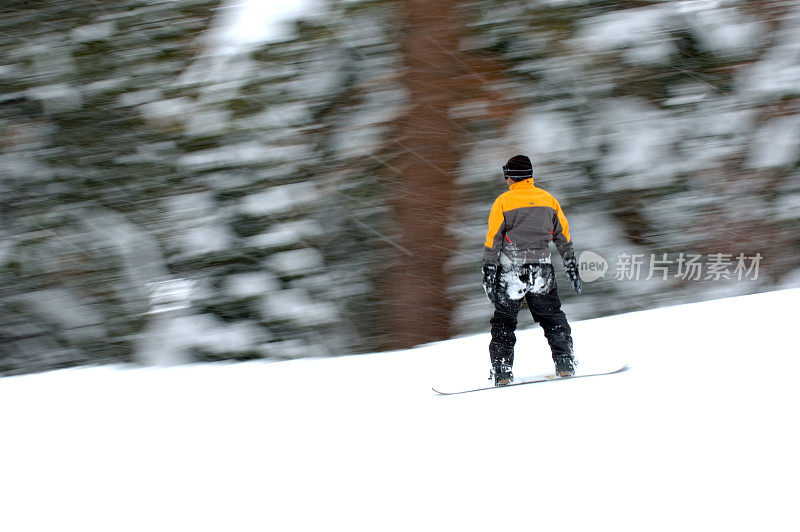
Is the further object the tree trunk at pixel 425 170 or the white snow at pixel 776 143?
the white snow at pixel 776 143

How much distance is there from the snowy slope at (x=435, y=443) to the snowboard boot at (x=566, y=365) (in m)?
0.14

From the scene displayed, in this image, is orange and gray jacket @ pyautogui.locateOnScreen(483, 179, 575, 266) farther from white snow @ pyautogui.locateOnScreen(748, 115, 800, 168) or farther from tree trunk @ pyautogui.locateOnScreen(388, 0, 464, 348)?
white snow @ pyautogui.locateOnScreen(748, 115, 800, 168)

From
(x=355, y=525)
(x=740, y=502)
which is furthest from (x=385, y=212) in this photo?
(x=740, y=502)

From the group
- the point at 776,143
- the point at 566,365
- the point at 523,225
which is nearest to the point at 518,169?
the point at 523,225

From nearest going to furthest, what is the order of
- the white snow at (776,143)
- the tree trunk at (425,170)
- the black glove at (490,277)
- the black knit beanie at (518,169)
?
the black knit beanie at (518,169) → the black glove at (490,277) → the tree trunk at (425,170) → the white snow at (776,143)

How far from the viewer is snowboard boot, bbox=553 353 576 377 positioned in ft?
13.1

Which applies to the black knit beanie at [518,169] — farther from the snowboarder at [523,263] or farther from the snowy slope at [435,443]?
the snowy slope at [435,443]

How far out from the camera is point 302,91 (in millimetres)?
5191

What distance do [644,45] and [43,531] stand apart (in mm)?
5498

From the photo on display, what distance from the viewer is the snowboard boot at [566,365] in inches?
157

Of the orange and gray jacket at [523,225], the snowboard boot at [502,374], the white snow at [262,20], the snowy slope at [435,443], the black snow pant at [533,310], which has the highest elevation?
the white snow at [262,20]

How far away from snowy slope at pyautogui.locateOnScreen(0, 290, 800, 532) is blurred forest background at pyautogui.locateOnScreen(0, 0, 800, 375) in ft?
2.31

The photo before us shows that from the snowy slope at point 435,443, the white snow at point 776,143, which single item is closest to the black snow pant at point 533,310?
the snowy slope at point 435,443

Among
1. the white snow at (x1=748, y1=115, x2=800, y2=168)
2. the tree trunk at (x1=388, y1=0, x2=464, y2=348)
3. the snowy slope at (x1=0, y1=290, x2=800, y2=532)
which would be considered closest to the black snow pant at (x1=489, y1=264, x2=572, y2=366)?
the snowy slope at (x1=0, y1=290, x2=800, y2=532)
